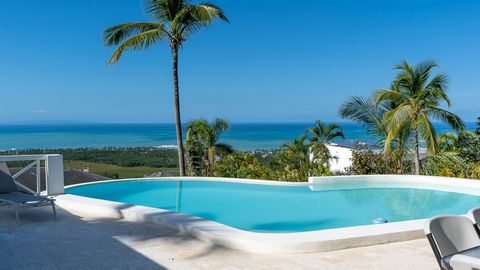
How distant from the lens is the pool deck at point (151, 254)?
4.08 meters

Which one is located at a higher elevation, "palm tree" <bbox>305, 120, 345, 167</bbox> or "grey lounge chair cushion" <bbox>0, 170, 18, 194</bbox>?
"palm tree" <bbox>305, 120, 345, 167</bbox>

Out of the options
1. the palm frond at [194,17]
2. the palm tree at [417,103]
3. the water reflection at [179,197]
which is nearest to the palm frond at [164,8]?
the palm frond at [194,17]

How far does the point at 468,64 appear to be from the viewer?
26734 millimetres

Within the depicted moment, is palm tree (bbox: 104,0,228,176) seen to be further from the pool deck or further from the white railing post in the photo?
the pool deck

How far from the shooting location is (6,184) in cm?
672

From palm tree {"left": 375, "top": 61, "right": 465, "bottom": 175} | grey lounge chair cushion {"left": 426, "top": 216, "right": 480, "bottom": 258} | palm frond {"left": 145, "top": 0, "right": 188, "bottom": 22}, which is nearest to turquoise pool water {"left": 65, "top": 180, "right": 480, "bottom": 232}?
palm tree {"left": 375, "top": 61, "right": 465, "bottom": 175}

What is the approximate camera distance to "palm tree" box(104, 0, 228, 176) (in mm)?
11820

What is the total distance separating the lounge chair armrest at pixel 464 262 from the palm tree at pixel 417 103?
9554 mm

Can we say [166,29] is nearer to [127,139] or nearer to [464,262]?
[464,262]

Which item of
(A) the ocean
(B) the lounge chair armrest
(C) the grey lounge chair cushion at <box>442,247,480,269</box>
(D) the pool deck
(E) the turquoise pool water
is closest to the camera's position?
(B) the lounge chair armrest

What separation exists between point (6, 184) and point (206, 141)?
29.7 feet

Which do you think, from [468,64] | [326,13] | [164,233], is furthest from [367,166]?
[468,64]

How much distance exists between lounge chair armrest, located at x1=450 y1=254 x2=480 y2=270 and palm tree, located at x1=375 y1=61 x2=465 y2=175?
9.55 metres

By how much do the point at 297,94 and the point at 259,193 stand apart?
3067cm
